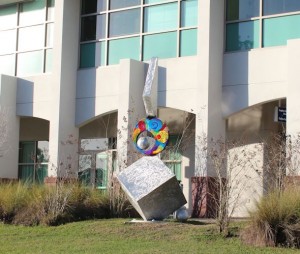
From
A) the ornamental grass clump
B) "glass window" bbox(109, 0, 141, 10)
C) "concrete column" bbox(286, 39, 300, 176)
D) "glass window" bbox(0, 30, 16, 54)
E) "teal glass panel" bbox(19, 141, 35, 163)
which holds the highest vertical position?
"glass window" bbox(109, 0, 141, 10)

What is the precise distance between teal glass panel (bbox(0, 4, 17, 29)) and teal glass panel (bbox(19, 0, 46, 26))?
11.9 inches

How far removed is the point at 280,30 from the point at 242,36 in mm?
1243

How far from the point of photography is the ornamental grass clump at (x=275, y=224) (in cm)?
1284

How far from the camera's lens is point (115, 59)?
22.8 meters

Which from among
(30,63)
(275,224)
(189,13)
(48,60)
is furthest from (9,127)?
(275,224)

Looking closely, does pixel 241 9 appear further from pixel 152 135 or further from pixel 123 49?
pixel 152 135

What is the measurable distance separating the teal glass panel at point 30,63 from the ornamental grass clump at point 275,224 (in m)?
13.4

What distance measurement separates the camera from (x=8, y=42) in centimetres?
2569

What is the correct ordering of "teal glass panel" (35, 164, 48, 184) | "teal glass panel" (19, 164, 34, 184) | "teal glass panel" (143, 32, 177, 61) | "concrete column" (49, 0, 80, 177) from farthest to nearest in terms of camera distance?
1. "teal glass panel" (19, 164, 34, 184)
2. "teal glass panel" (35, 164, 48, 184)
3. "concrete column" (49, 0, 80, 177)
4. "teal glass panel" (143, 32, 177, 61)

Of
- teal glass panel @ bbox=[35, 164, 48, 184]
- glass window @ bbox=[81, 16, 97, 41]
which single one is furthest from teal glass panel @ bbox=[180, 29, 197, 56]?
teal glass panel @ bbox=[35, 164, 48, 184]

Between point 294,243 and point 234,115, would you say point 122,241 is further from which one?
point 234,115

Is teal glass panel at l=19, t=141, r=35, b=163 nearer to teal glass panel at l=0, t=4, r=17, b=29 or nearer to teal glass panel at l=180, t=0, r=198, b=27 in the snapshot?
teal glass panel at l=0, t=4, r=17, b=29

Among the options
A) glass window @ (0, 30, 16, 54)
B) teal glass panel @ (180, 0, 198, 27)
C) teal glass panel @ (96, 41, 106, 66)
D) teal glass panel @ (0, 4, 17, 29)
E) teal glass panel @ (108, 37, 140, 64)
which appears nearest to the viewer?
teal glass panel @ (180, 0, 198, 27)

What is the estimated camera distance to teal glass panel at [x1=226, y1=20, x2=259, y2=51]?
65.9 ft
